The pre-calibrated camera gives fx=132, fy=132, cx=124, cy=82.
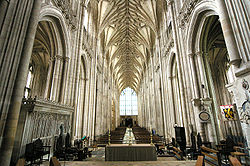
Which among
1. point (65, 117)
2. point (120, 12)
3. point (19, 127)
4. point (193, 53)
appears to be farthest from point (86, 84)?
point (120, 12)

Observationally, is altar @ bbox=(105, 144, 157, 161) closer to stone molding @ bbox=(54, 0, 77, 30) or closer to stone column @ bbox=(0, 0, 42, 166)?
stone column @ bbox=(0, 0, 42, 166)

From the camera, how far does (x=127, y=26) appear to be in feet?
70.1

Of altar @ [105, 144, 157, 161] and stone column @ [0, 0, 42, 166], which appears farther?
altar @ [105, 144, 157, 161]

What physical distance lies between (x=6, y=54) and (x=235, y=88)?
7099 mm

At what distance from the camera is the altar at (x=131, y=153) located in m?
5.62

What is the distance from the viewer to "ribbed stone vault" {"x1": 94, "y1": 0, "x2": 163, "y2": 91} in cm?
1677

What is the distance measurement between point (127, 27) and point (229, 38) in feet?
62.7

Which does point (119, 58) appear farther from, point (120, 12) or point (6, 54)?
point (6, 54)

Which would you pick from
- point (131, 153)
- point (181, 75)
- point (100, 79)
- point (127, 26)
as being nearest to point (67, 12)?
point (181, 75)

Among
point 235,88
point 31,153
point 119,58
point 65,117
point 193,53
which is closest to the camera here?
point 235,88

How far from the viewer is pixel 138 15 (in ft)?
60.1

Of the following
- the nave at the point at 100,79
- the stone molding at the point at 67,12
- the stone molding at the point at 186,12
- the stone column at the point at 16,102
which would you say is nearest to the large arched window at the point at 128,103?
the nave at the point at 100,79

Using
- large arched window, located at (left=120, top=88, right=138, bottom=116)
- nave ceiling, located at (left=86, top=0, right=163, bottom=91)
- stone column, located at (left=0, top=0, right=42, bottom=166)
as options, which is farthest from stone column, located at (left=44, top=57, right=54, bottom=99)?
large arched window, located at (left=120, top=88, right=138, bottom=116)

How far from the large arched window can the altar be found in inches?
1630
